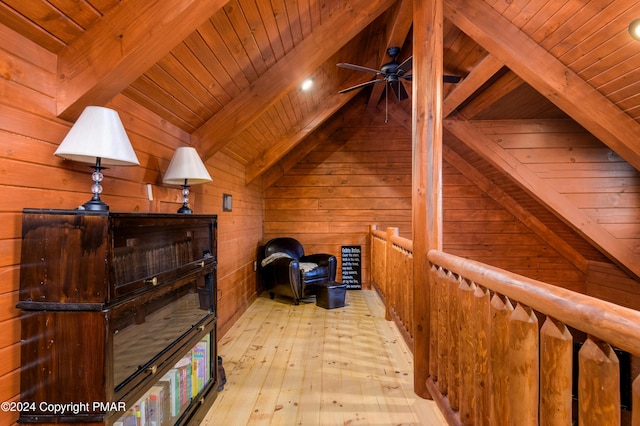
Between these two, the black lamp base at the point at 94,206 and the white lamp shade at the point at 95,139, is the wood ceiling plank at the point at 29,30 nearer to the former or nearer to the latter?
the white lamp shade at the point at 95,139

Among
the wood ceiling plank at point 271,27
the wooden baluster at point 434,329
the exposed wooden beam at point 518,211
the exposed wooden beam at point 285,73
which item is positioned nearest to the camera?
the wood ceiling plank at point 271,27

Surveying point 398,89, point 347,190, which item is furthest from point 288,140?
point 347,190

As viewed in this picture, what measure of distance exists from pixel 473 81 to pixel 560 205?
82.0 inches

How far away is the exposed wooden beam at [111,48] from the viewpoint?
1.29 metres

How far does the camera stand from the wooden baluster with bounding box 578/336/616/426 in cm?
74

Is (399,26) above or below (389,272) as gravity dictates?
above

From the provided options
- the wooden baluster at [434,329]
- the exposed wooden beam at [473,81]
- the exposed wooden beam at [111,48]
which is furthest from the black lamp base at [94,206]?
the exposed wooden beam at [473,81]

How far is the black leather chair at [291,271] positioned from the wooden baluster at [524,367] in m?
3.15

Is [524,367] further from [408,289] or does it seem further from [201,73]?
[201,73]

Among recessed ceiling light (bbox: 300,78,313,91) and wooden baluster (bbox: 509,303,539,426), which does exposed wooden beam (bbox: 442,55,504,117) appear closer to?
recessed ceiling light (bbox: 300,78,313,91)

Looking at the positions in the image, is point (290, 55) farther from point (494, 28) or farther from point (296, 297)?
point (296, 297)

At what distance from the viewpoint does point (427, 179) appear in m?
2.12

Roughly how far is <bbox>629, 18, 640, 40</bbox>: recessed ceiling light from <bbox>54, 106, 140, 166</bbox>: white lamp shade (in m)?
2.72

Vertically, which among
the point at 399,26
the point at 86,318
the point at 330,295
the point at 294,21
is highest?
the point at 399,26
